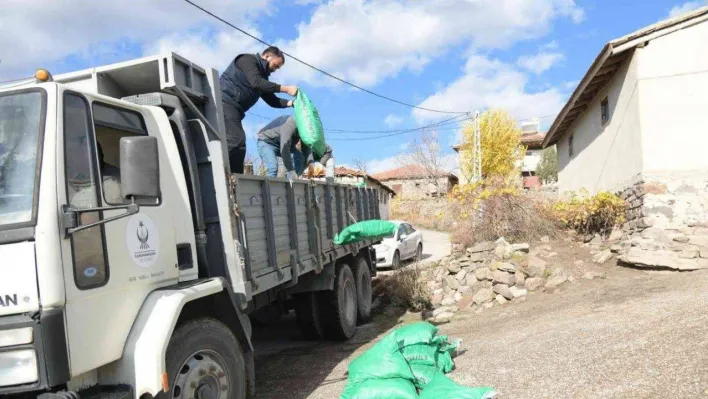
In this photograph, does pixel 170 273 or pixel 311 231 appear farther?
pixel 311 231

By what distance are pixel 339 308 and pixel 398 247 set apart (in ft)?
29.3

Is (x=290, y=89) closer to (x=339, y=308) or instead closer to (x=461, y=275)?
(x=339, y=308)

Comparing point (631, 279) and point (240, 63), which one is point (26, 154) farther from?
point (631, 279)

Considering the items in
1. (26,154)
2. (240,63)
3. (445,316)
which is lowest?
(445,316)

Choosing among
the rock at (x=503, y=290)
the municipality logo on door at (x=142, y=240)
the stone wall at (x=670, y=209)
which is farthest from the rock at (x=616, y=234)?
the municipality logo on door at (x=142, y=240)

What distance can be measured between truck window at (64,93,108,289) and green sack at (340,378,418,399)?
2090 millimetres

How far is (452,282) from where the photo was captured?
10.0 m

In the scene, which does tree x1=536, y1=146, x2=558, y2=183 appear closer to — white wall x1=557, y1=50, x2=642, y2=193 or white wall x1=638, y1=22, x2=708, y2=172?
white wall x1=557, y1=50, x2=642, y2=193

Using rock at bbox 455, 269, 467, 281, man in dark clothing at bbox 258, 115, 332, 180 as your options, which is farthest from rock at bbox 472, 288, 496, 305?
A: man in dark clothing at bbox 258, 115, 332, 180

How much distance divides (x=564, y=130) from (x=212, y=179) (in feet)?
54.5

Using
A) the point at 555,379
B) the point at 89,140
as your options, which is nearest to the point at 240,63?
the point at 89,140

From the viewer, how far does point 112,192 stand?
306 centimetres

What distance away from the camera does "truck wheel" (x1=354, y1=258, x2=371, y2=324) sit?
791 centimetres

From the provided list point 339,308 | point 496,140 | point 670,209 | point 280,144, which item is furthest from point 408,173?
point 280,144
